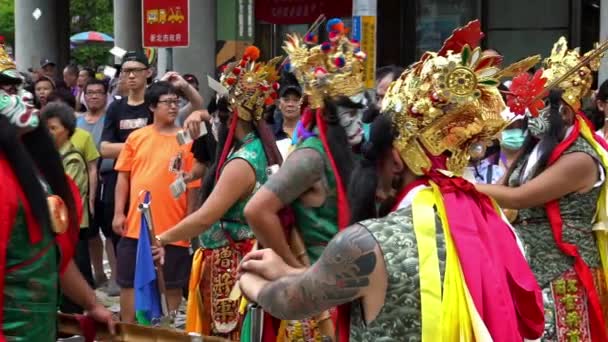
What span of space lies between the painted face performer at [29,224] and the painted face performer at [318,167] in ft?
2.80

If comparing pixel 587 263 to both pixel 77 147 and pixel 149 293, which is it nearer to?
pixel 149 293

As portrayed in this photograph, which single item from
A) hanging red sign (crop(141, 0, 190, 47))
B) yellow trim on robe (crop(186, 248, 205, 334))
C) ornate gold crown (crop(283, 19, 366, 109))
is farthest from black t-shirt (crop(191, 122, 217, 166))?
hanging red sign (crop(141, 0, 190, 47))

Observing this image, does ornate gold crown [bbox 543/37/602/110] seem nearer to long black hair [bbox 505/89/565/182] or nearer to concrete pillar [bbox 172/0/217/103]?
long black hair [bbox 505/89/565/182]

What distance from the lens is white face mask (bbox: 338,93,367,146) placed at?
4441 mm

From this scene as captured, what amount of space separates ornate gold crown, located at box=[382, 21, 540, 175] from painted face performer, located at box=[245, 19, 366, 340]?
1141 millimetres

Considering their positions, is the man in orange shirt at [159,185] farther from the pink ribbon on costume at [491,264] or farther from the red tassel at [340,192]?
the pink ribbon on costume at [491,264]

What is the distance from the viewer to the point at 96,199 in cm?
939

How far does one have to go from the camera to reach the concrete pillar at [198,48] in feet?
49.1

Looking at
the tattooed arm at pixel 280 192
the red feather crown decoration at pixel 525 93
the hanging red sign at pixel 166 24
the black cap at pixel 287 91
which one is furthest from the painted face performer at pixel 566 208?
the hanging red sign at pixel 166 24

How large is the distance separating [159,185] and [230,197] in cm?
232

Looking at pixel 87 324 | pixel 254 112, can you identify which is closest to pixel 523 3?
pixel 254 112

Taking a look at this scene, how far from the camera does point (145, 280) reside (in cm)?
620

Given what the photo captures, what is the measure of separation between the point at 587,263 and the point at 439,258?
8.51 feet

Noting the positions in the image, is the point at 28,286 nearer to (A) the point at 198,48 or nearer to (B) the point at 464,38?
(B) the point at 464,38
